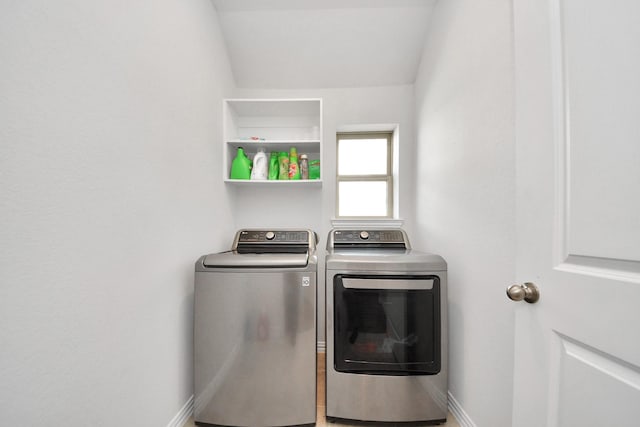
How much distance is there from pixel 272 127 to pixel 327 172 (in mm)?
647

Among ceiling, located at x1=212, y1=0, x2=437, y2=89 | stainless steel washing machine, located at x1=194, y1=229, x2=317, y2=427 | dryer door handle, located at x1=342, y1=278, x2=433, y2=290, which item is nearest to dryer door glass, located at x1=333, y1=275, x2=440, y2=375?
dryer door handle, located at x1=342, y1=278, x2=433, y2=290

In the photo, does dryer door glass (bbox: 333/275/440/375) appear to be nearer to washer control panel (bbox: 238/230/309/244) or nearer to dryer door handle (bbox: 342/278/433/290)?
dryer door handle (bbox: 342/278/433/290)

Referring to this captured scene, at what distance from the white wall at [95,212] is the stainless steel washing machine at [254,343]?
0.15 metres

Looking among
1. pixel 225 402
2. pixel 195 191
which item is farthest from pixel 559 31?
pixel 225 402

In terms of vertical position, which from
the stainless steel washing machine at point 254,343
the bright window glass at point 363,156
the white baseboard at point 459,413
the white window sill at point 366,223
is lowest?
the white baseboard at point 459,413

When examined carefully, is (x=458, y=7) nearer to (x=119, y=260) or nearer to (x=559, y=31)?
(x=559, y=31)

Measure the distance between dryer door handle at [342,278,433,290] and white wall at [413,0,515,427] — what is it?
229mm

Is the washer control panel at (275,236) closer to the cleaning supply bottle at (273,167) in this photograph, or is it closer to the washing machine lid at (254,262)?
the washing machine lid at (254,262)

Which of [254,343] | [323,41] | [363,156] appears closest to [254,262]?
[254,343]

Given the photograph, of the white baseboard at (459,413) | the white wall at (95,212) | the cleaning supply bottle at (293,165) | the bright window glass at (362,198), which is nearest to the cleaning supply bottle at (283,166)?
the cleaning supply bottle at (293,165)

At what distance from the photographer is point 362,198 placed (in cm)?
236

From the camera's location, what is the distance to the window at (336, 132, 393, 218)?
234 cm

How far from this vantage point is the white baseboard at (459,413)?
4.18 feet

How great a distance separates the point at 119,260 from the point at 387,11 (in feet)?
7.33
